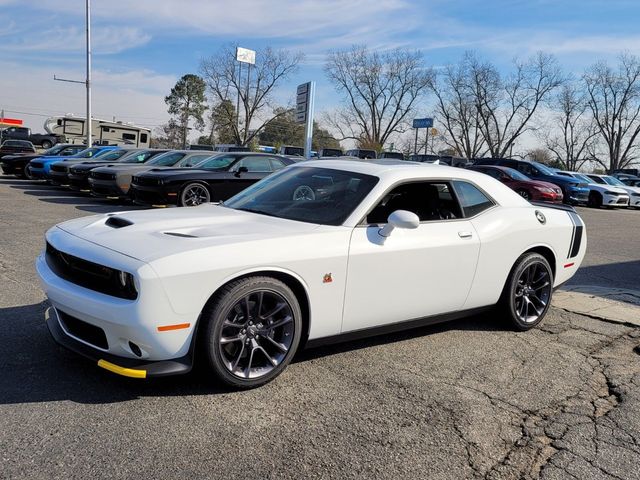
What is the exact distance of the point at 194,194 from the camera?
41.3 ft

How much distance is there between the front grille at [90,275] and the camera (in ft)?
10.2

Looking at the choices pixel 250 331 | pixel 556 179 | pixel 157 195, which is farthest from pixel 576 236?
pixel 556 179

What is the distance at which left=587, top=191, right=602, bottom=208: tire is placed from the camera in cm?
2500

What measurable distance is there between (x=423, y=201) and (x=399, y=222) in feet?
2.55

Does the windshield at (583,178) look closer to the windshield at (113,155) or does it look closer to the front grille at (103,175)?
the windshield at (113,155)

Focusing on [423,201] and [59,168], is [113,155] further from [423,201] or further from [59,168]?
[423,201]

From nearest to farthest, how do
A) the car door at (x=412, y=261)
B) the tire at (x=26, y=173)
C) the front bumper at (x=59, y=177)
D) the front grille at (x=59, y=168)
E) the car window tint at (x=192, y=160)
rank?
the car door at (x=412, y=261) → the car window tint at (x=192, y=160) → the front bumper at (x=59, y=177) → the front grille at (x=59, y=168) → the tire at (x=26, y=173)

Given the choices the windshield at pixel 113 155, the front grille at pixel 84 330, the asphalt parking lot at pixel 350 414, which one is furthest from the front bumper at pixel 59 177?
the front grille at pixel 84 330

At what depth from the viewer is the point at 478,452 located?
2.94 meters

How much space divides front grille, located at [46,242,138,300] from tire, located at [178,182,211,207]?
29.1 ft

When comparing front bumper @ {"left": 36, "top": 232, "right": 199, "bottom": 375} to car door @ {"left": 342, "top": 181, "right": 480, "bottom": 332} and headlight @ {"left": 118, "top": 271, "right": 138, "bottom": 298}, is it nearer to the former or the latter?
headlight @ {"left": 118, "top": 271, "right": 138, "bottom": 298}

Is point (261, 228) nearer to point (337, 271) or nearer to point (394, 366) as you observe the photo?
point (337, 271)

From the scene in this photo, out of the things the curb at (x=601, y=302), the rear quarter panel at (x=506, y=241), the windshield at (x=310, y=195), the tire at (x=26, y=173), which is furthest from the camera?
the tire at (x=26, y=173)

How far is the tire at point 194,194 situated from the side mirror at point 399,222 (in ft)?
29.6
